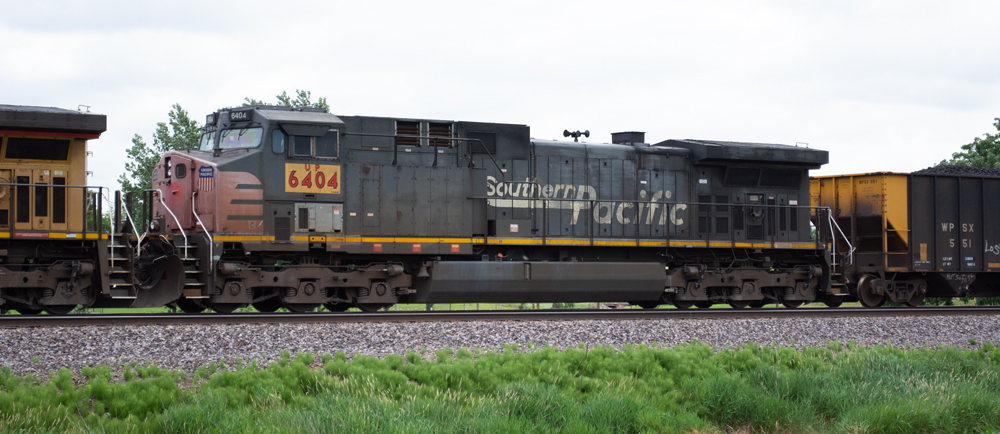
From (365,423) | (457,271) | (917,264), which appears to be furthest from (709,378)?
(917,264)

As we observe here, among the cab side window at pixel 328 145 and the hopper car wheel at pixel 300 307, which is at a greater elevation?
the cab side window at pixel 328 145

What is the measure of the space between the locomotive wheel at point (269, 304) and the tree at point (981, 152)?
2920cm

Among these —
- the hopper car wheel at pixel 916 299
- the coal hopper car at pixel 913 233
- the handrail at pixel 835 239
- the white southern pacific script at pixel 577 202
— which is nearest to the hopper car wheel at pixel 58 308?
the white southern pacific script at pixel 577 202

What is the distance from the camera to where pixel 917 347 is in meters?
10.2

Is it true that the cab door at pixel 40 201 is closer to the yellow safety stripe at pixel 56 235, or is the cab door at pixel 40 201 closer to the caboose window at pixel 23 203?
the caboose window at pixel 23 203

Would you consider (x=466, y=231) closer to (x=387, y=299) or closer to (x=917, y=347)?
(x=387, y=299)

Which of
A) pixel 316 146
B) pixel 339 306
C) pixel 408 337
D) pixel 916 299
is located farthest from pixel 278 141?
pixel 916 299

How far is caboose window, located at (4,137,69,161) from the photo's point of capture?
34.8 feet

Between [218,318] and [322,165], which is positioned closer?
[218,318]

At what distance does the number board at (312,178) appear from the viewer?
469 inches

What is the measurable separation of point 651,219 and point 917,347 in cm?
530

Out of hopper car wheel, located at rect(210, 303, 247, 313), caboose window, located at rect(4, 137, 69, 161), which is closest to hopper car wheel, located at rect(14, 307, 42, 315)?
caboose window, located at rect(4, 137, 69, 161)

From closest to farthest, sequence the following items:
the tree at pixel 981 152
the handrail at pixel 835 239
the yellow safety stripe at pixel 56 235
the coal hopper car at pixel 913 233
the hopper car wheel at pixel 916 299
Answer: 1. the yellow safety stripe at pixel 56 235
2. the handrail at pixel 835 239
3. the coal hopper car at pixel 913 233
4. the hopper car wheel at pixel 916 299
5. the tree at pixel 981 152

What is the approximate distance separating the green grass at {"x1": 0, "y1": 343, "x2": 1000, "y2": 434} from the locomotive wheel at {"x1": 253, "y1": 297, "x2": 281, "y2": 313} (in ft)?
15.9
